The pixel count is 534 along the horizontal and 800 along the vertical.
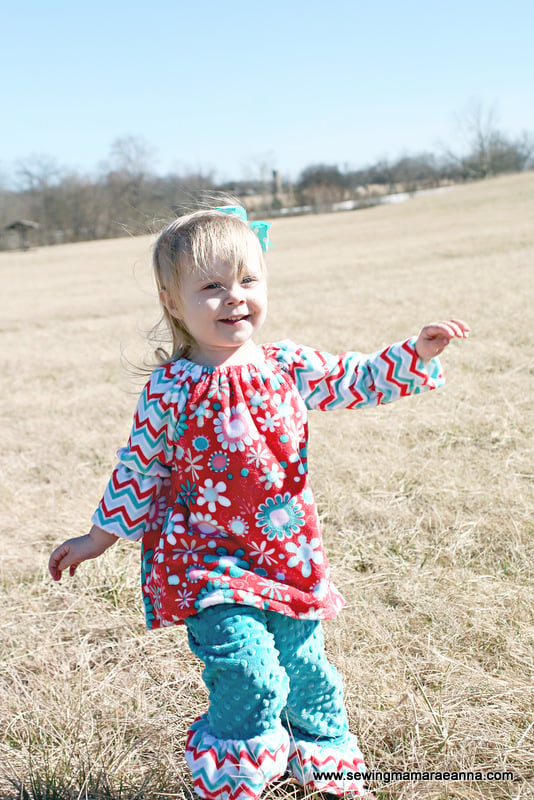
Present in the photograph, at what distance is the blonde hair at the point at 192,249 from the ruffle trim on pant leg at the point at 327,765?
0.97 meters

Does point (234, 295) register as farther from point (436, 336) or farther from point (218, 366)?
point (436, 336)

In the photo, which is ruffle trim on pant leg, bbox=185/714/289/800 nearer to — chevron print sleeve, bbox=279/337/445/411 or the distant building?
chevron print sleeve, bbox=279/337/445/411

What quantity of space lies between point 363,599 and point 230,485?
40.1 inches

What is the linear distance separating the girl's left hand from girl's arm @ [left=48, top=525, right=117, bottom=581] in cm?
87

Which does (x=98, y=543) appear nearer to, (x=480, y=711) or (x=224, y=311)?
(x=224, y=311)

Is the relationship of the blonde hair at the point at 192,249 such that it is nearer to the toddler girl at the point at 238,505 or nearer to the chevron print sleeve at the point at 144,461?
the toddler girl at the point at 238,505

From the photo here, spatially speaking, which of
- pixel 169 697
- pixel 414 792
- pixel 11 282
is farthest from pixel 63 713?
pixel 11 282

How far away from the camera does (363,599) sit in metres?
2.38

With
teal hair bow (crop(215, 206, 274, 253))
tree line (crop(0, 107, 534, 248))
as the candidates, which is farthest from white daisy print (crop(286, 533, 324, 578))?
tree line (crop(0, 107, 534, 248))

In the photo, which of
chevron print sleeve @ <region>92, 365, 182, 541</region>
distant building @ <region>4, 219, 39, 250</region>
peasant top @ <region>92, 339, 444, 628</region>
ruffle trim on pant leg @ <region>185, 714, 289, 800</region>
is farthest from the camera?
distant building @ <region>4, 219, 39, 250</region>

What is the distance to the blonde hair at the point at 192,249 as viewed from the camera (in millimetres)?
1636

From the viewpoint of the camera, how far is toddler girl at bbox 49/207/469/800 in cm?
147

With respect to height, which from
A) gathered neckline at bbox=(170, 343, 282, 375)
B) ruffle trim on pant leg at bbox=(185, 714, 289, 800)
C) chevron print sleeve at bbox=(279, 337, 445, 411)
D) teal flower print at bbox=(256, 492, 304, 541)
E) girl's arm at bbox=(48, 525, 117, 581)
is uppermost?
gathered neckline at bbox=(170, 343, 282, 375)

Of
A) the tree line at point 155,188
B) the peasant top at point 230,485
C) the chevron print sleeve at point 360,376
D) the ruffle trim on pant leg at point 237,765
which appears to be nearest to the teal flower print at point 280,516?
the peasant top at point 230,485
